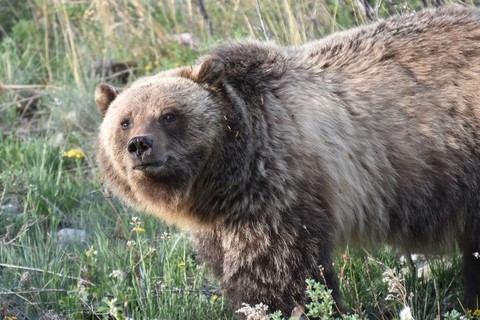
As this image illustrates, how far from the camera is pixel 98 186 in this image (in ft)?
22.6

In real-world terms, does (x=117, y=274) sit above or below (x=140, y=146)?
below

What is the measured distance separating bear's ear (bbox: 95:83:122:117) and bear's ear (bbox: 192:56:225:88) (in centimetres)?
50

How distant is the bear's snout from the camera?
4406 mm

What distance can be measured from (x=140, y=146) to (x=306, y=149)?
0.84m

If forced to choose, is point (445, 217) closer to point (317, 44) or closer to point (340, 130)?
point (340, 130)

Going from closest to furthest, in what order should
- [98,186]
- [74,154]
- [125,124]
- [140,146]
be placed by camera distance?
[140,146] < [125,124] < [98,186] < [74,154]

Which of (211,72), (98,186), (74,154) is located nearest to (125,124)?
(211,72)

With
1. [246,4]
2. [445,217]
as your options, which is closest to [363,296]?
[445,217]

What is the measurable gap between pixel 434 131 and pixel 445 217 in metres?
0.47

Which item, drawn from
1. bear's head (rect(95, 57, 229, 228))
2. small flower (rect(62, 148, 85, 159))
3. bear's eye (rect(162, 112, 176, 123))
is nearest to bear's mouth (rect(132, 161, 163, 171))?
bear's head (rect(95, 57, 229, 228))

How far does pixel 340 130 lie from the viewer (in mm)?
4855

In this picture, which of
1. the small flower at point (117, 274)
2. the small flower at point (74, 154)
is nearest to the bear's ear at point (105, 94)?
the small flower at point (117, 274)

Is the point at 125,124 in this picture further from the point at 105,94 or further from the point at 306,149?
the point at 306,149

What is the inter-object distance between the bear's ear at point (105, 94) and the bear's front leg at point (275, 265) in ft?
3.39
